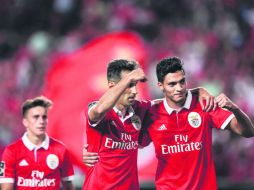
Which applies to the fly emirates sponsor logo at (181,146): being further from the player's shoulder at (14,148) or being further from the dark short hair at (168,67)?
the player's shoulder at (14,148)

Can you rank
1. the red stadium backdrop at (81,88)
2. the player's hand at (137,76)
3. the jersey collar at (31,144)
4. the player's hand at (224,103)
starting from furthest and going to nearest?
the red stadium backdrop at (81,88) < the jersey collar at (31,144) < the player's hand at (224,103) < the player's hand at (137,76)

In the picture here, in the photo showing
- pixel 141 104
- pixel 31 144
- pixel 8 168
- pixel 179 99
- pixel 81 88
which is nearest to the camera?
pixel 179 99

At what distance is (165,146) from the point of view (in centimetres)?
670

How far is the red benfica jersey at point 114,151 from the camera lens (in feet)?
21.8

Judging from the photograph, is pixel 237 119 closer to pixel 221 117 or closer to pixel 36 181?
pixel 221 117

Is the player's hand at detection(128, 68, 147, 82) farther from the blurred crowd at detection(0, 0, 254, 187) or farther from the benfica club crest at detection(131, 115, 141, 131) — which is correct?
the blurred crowd at detection(0, 0, 254, 187)

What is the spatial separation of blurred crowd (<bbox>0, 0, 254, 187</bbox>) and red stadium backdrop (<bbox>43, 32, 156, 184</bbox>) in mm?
1258

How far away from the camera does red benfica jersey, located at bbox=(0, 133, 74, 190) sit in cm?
752

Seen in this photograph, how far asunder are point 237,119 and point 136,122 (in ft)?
2.71

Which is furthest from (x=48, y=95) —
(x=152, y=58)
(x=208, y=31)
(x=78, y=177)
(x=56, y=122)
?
(x=208, y=31)

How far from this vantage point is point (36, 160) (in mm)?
7660

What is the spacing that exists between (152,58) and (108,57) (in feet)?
7.41

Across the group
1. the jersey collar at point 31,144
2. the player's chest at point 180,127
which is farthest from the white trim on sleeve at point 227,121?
the jersey collar at point 31,144

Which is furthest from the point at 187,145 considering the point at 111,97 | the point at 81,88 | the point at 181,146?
the point at 81,88
